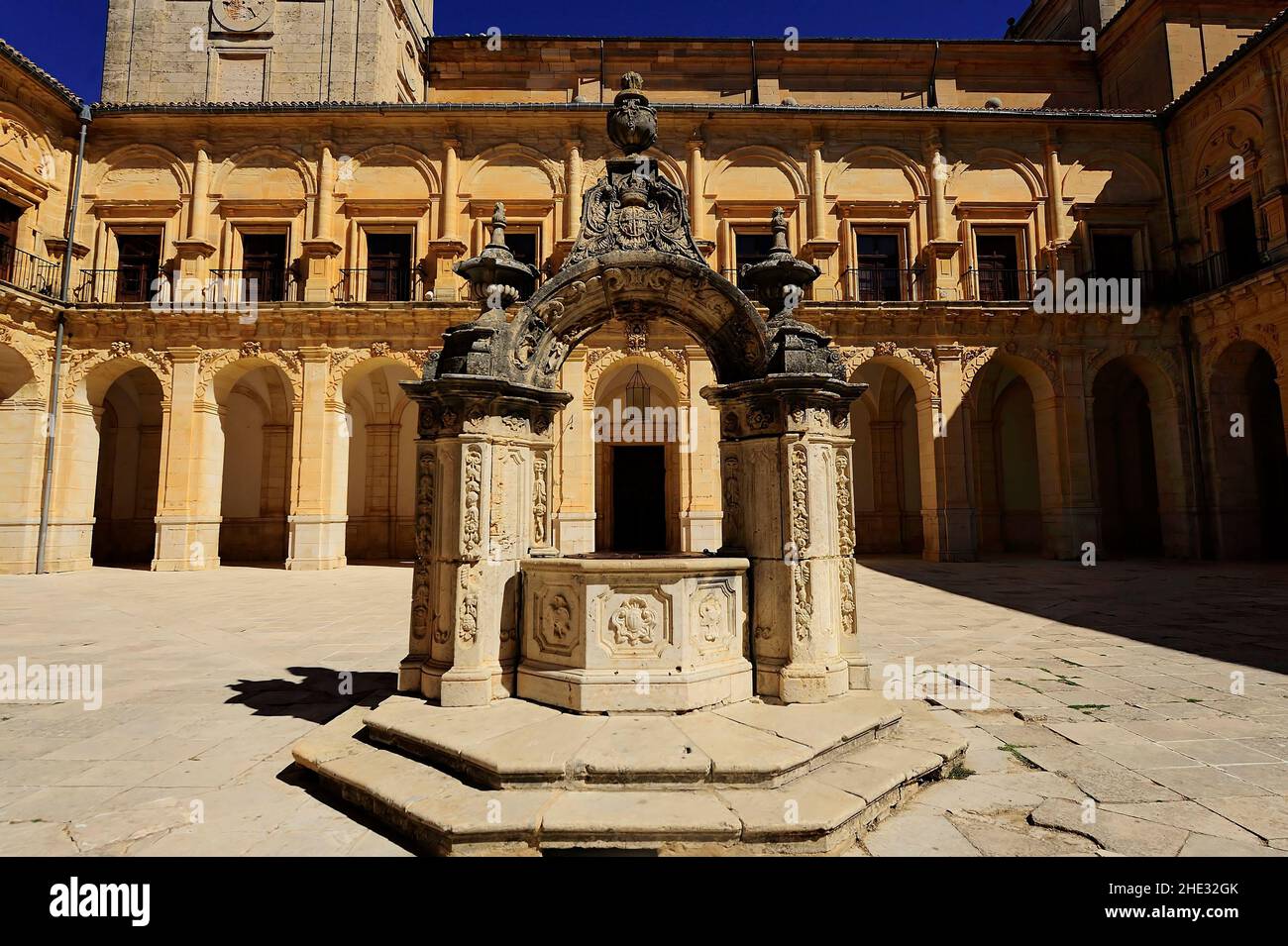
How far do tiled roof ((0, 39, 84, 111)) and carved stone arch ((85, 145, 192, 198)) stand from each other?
1386 mm

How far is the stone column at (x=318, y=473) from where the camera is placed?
54.2ft

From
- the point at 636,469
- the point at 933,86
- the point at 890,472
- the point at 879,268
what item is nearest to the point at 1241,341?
the point at 879,268

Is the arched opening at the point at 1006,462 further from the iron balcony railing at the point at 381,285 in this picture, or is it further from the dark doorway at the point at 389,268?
the dark doorway at the point at 389,268

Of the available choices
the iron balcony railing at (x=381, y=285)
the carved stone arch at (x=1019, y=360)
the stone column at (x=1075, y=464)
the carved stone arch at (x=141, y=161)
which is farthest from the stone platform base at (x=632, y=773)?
the carved stone arch at (x=141, y=161)

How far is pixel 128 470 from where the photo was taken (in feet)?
66.8

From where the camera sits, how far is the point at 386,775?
135 inches

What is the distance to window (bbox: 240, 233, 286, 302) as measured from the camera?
18.4 meters

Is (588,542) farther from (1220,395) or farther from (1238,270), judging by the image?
(1238,270)

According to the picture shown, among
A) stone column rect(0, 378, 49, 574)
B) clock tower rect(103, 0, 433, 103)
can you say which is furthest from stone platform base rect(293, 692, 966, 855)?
clock tower rect(103, 0, 433, 103)

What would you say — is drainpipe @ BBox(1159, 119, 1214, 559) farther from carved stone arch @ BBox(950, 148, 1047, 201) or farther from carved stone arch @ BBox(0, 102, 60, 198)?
carved stone arch @ BBox(0, 102, 60, 198)

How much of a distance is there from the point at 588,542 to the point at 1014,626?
1046 centimetres

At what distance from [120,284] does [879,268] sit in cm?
2234
